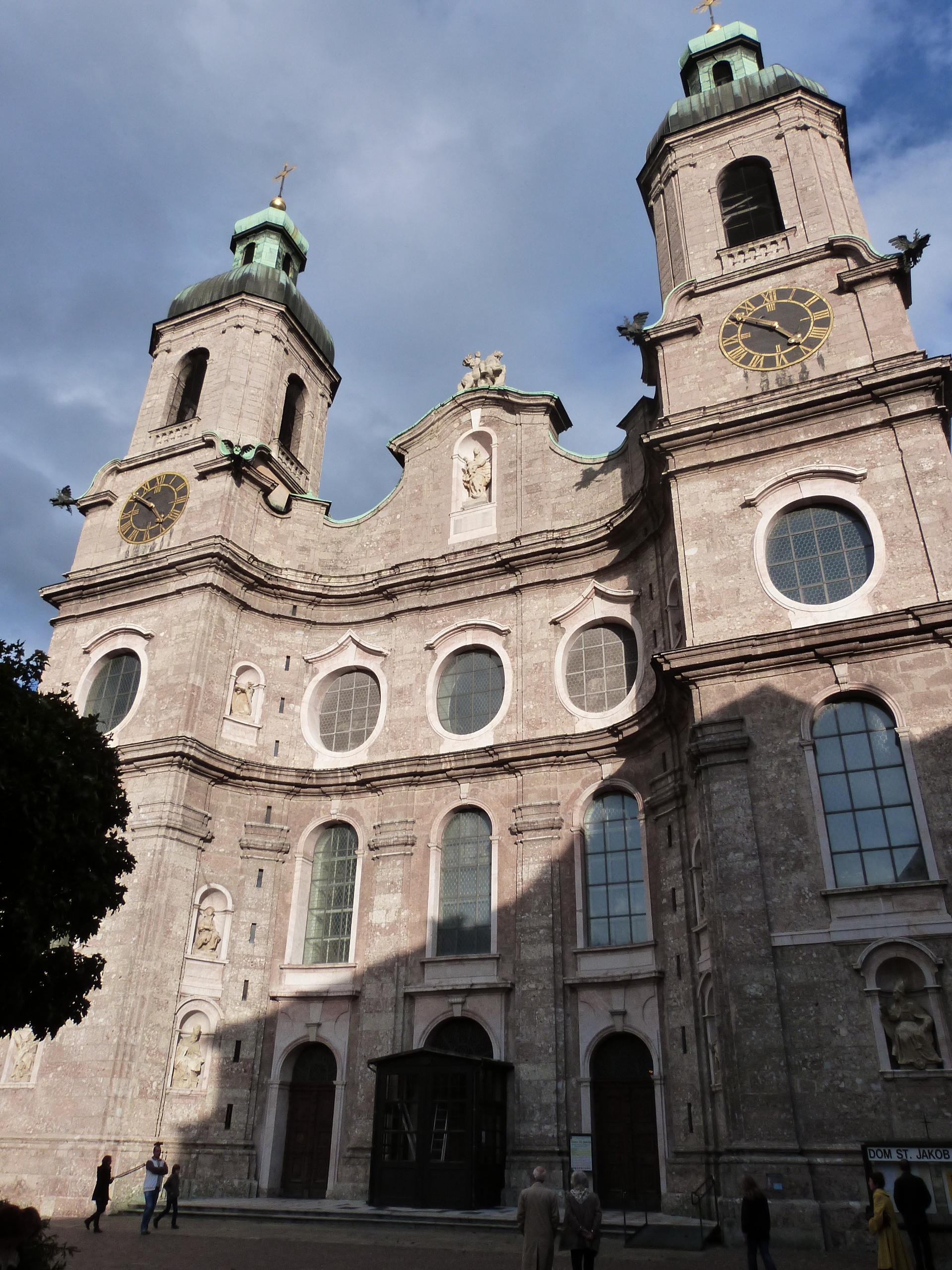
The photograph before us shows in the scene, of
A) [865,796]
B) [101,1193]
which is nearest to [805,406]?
[865,796]

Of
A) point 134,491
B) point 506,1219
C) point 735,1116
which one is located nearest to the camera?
point 735,1116

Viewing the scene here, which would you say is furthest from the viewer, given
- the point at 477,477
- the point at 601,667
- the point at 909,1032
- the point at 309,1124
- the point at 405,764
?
the point at 477,477

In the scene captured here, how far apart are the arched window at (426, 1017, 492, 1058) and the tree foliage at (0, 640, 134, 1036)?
8.54 metres

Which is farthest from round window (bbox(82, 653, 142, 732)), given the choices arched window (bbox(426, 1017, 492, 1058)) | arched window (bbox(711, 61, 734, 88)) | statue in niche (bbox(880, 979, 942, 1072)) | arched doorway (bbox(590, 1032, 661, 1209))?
arched window (bbox(711, 61, 734, 88))

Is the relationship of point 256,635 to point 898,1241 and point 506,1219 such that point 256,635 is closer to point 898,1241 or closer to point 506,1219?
point 506,1219

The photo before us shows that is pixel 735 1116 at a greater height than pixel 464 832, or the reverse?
pixel 464 832

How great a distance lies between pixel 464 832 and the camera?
2181cm

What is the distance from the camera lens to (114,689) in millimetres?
24578

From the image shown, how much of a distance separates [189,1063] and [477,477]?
1495 centimetres

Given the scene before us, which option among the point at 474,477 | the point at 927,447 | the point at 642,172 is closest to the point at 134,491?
the point at 474,477

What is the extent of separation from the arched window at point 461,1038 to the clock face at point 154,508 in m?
14.2

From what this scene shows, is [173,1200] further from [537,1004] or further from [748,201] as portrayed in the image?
[748,201]

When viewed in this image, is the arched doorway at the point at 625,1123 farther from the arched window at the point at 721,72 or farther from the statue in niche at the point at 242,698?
the arched window at the point at 721,72

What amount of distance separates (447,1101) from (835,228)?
18631mm
